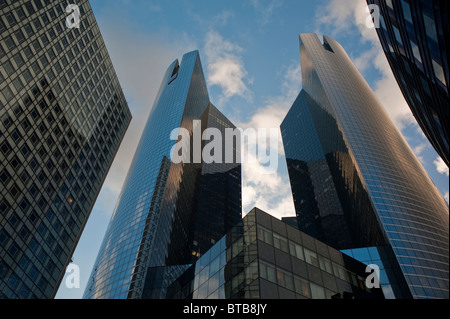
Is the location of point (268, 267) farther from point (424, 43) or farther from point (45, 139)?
point (45, 139)

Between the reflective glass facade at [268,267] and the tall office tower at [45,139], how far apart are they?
110 ft

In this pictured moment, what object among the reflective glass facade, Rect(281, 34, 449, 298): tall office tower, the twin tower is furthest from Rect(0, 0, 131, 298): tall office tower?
Rect(281, 34, 449, 298): tall office tower

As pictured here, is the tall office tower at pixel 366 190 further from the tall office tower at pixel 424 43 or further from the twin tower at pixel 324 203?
the tall office tower at pixel 424 43

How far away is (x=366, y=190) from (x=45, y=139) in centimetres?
9858

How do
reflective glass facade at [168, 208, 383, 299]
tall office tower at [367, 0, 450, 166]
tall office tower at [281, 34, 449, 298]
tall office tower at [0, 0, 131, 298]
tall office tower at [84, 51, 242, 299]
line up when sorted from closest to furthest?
tall office tower at [367, 0, 450, 166] → reflective glass facade at [168, 208, 383, 299] → tall office tower at [0, 0, 131, 298] → tall office tower at [281, 34, 449, 298] → tall office tower at [84, 51, 242, 299]

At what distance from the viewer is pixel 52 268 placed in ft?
207

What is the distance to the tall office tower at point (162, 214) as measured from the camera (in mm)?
105188

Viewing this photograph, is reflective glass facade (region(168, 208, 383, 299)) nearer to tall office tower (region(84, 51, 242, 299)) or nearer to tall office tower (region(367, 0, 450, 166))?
tall office tower (region(367, 0, 450, 166))

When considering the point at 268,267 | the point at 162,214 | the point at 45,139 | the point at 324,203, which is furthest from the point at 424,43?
the point at 324,203

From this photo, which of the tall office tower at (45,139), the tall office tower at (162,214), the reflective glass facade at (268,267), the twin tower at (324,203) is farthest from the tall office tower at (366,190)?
the tall office tower at (45,139)

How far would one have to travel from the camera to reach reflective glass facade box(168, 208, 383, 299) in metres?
30.0

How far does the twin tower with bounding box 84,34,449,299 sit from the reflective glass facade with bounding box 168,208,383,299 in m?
2.13
